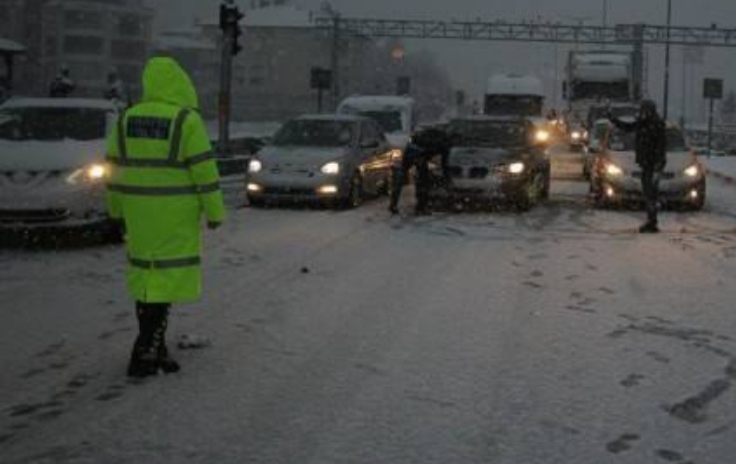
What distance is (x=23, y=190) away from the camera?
35.1 ft

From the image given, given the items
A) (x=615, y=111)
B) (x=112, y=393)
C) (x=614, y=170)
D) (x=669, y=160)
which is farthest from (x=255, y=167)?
(x=615, y=111)

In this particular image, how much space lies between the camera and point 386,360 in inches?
248

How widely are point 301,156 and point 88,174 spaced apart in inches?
198

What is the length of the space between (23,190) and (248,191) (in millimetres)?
5353

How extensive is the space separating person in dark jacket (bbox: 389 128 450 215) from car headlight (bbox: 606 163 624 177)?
2.70 meters

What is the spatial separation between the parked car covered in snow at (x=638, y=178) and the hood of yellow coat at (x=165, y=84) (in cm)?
1128

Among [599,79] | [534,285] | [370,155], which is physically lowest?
[534,285]

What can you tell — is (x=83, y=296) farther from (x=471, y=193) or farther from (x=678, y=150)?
(x=678, y=150)

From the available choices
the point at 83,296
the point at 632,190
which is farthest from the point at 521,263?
the point at 632,190

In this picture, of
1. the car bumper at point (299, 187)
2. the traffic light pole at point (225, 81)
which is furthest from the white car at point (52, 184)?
the traffic light pole at point (225, 81)

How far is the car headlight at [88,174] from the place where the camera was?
1092cm

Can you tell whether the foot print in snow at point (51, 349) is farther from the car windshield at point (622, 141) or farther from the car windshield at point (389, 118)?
the car windshield at point (389, 118)

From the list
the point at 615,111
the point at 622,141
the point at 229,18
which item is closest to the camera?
the point at 622,141

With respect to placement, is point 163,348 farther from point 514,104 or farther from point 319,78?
point 514,104
